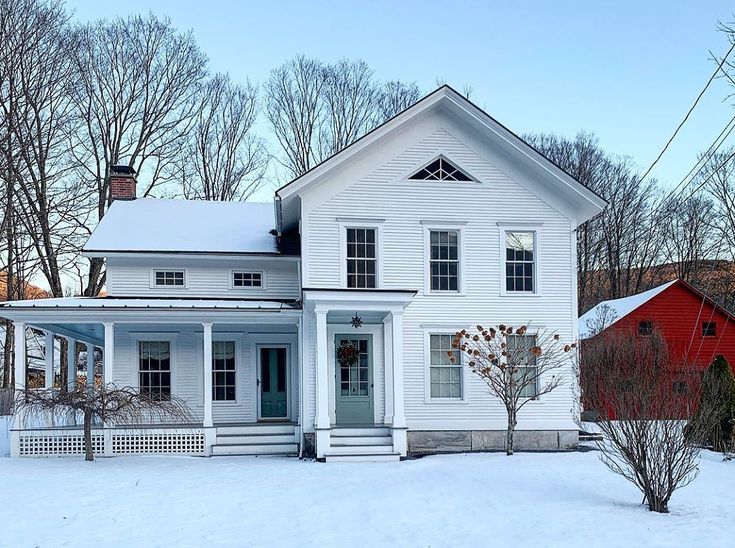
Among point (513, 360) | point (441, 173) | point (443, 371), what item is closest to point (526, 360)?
point (513, 360)

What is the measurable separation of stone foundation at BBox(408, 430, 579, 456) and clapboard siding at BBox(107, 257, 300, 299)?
189 inches

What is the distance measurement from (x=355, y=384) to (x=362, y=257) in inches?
114

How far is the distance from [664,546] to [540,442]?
328 inches

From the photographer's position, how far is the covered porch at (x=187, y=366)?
14625 mm

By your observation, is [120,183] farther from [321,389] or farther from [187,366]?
[321,389]

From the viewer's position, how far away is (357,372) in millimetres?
16219

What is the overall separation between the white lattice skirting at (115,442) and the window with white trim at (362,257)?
184 inches

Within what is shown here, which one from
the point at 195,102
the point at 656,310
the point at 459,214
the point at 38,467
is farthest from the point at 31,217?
the point at 656,310

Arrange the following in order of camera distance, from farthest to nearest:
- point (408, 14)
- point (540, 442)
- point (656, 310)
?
point (656, 310)
point (540, 442)
point (408, 14)

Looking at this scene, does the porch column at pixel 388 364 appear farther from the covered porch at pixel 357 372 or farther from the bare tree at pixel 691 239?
the bare tree at pixel 691 239

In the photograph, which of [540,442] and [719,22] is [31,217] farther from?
[719,22]

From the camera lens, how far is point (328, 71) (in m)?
39.1

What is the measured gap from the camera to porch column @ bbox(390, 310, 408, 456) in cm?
1459

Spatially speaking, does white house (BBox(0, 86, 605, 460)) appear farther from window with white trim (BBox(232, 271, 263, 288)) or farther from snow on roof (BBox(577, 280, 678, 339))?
snow on roof (BBox(577, 280, 678, 339))
